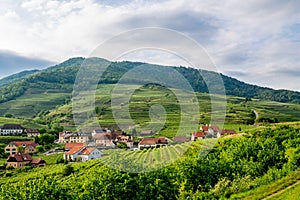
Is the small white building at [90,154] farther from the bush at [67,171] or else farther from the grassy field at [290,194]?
the grassy field at [290,194]

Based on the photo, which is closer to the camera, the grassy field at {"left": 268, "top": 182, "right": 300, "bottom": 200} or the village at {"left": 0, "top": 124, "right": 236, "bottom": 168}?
the grassy field at {"left": 268, "top": 182, "right": 300, "bottom": 200}

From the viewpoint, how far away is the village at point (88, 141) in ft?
214

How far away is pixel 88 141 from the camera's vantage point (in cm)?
9962

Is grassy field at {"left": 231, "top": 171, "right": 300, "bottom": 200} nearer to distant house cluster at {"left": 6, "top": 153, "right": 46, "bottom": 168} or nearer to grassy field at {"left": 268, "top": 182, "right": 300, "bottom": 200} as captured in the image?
grassy field at {"left": 268, "top": 182, "right": 300, "bottom": 200}

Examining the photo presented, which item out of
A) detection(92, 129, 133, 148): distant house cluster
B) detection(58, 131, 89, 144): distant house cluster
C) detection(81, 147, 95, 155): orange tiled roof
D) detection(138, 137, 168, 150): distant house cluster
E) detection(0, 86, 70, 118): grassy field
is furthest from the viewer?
detection(0, 86, 70, 118): grassy field

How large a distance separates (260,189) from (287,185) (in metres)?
1.26

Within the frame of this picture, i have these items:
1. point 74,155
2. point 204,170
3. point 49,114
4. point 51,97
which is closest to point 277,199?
point 204,170

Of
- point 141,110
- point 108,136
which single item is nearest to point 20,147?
point 108,136

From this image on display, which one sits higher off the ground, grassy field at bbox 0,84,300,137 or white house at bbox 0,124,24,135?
grassy field at bbox 0,84,300,137

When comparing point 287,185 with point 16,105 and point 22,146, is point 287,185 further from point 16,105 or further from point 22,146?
point 16,105

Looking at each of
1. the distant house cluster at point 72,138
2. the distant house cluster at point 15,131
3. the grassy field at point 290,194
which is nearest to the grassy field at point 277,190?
the grassy field at point 290,194

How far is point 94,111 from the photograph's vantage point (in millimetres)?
121125

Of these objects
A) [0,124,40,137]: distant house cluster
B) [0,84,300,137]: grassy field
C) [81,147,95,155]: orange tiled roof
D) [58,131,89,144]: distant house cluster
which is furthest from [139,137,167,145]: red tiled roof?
[0,124,40,137]: distant house cluster

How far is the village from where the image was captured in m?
65.1
